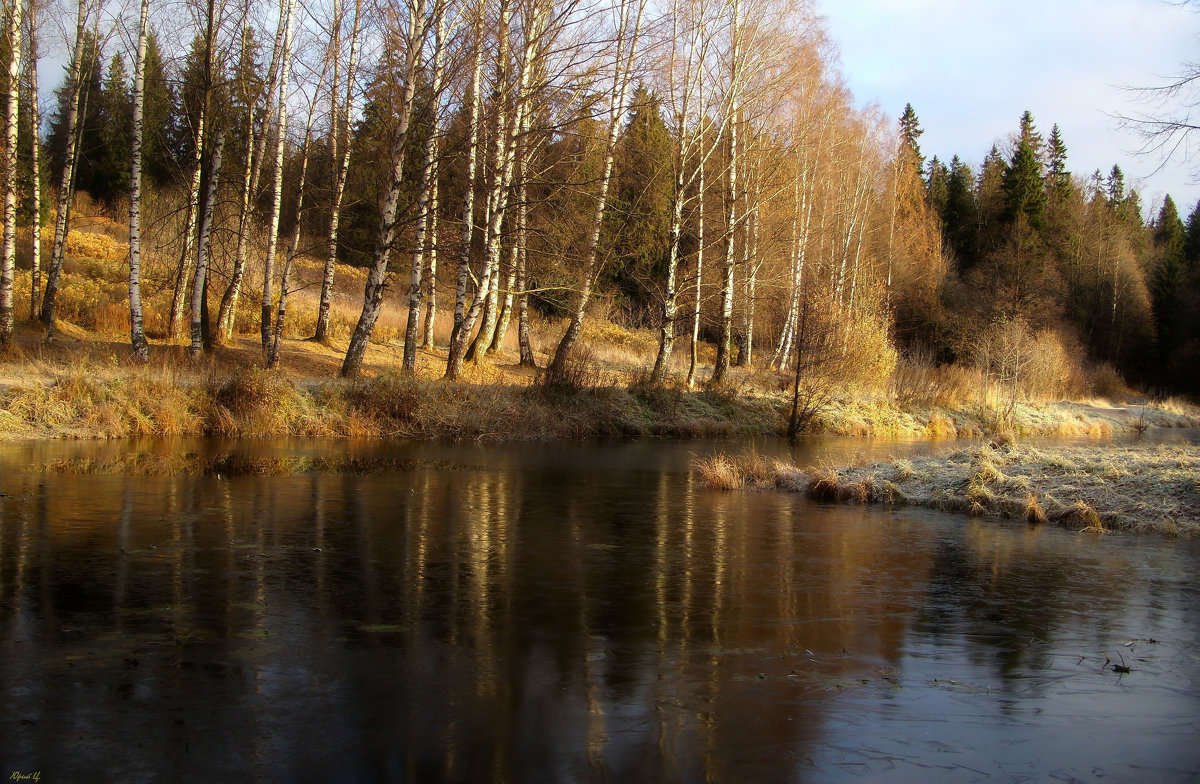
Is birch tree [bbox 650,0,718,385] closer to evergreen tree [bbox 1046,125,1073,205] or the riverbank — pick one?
the riverbank

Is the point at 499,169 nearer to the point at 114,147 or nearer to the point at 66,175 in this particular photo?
the point at 66,175

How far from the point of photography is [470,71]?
22344 mm

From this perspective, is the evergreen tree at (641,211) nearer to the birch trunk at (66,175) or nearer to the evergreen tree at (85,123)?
the birch trunk at (66,175)

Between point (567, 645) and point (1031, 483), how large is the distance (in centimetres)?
970

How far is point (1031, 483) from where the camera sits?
44.2ft

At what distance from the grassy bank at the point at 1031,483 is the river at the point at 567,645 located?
65 cm

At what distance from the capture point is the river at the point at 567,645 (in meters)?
4.83

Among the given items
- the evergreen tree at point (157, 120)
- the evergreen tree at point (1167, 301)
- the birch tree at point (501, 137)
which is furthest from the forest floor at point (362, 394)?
the evergreen tree at point (1167, 301)

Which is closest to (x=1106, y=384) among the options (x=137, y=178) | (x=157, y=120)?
(x=137, y=178)

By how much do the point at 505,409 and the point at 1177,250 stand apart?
61690 mm

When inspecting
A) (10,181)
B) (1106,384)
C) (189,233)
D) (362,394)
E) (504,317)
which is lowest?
(362,394)

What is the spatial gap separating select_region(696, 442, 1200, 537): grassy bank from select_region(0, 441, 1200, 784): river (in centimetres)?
65

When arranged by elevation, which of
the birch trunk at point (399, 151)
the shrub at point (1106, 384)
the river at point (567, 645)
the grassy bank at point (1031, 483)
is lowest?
the river at point (567, 645)

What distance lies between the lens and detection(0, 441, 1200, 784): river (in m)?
4.83
